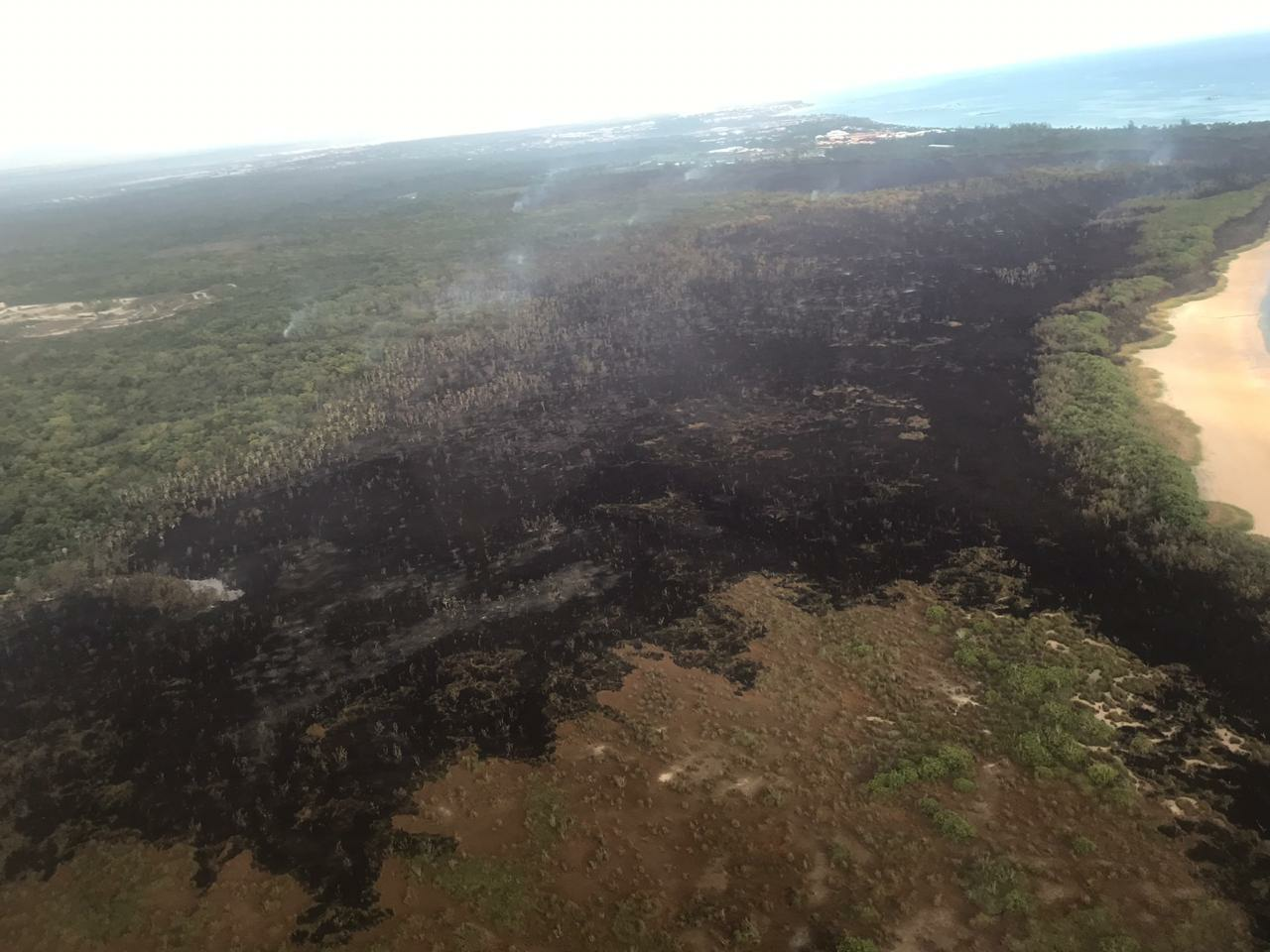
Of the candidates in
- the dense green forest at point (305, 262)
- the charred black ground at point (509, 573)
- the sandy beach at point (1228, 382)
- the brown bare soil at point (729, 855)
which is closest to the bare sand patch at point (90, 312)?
the dense green forest at point (305, 262)

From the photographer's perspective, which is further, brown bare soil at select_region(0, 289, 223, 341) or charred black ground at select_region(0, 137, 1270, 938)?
brown bare soil at select_region(0, 289, 223, 341)

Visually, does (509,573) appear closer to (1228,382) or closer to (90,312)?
(1228,382)

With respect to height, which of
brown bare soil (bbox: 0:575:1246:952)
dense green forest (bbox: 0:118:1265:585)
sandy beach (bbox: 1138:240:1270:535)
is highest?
dense green forest (bbox: 0:118:1265:585)

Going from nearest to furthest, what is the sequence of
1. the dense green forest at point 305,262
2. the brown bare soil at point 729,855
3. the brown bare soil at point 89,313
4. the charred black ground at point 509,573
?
the brown bare soil at point 729,855 → the charred black ground at point 509,573 → the dense green forest at point 305,262 → the brown bare soil at point 89,313

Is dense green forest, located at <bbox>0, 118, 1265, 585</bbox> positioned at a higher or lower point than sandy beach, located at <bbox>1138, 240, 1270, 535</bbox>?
higher

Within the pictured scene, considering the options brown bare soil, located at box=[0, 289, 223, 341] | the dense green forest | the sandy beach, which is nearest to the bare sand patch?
brown bare soil, located at box=[0, 289, 223, 341]

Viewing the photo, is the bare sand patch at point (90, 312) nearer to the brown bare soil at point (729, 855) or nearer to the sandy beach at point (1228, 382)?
the brown bare soil at point (729, 855)

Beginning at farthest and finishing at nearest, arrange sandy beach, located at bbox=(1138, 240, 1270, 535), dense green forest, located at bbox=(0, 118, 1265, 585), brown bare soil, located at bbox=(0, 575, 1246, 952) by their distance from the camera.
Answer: dense green forest, located at bbox=(0, 118, 1265, 585) < sandy beach, located at bbox=(1138, 240, 1270, 535) < brown bare soil, located at bbox=(0, 575, 1246, 952)

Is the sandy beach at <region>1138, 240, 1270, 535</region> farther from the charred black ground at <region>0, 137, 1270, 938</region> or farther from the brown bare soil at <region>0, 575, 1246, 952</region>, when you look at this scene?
the brown bare soil at <region>0, 575, 1246, 952</region>

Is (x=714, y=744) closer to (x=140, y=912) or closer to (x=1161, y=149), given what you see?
(x=140, y=912)
